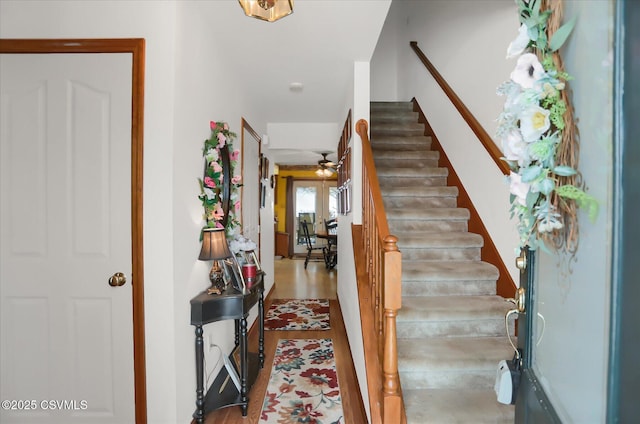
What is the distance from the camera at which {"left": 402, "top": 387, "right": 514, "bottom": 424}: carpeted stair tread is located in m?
1.64

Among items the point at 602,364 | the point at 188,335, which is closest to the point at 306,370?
the point at 188,335

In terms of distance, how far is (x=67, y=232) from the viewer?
1.71 m

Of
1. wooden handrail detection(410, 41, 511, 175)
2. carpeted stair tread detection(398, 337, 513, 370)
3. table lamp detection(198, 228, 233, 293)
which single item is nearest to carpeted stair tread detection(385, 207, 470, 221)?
wooden handrail detection(410, 41, 511, 175)

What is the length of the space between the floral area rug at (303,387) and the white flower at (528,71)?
85.0 inches

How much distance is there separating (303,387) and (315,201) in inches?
309

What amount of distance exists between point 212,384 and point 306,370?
2.66ft

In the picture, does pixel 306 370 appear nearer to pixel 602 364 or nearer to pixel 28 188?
pixel 28 188

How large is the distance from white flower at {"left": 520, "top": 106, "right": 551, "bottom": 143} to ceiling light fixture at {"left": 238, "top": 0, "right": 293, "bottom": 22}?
953 millimetres

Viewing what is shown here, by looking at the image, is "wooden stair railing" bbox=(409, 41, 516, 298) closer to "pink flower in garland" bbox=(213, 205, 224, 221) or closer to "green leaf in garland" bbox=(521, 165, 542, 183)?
"green leaf in garland" bbox=(521, 165, 542, 183)

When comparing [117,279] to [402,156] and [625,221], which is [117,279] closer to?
[625,221]

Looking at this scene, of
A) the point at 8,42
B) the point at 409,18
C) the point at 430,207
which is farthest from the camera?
the point at 409,18

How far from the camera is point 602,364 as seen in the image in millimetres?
564

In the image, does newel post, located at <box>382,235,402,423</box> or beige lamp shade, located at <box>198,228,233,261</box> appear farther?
beige lamp shade, located at <box>198,228,233,261</box>

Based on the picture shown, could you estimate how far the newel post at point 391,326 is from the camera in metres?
1.53
